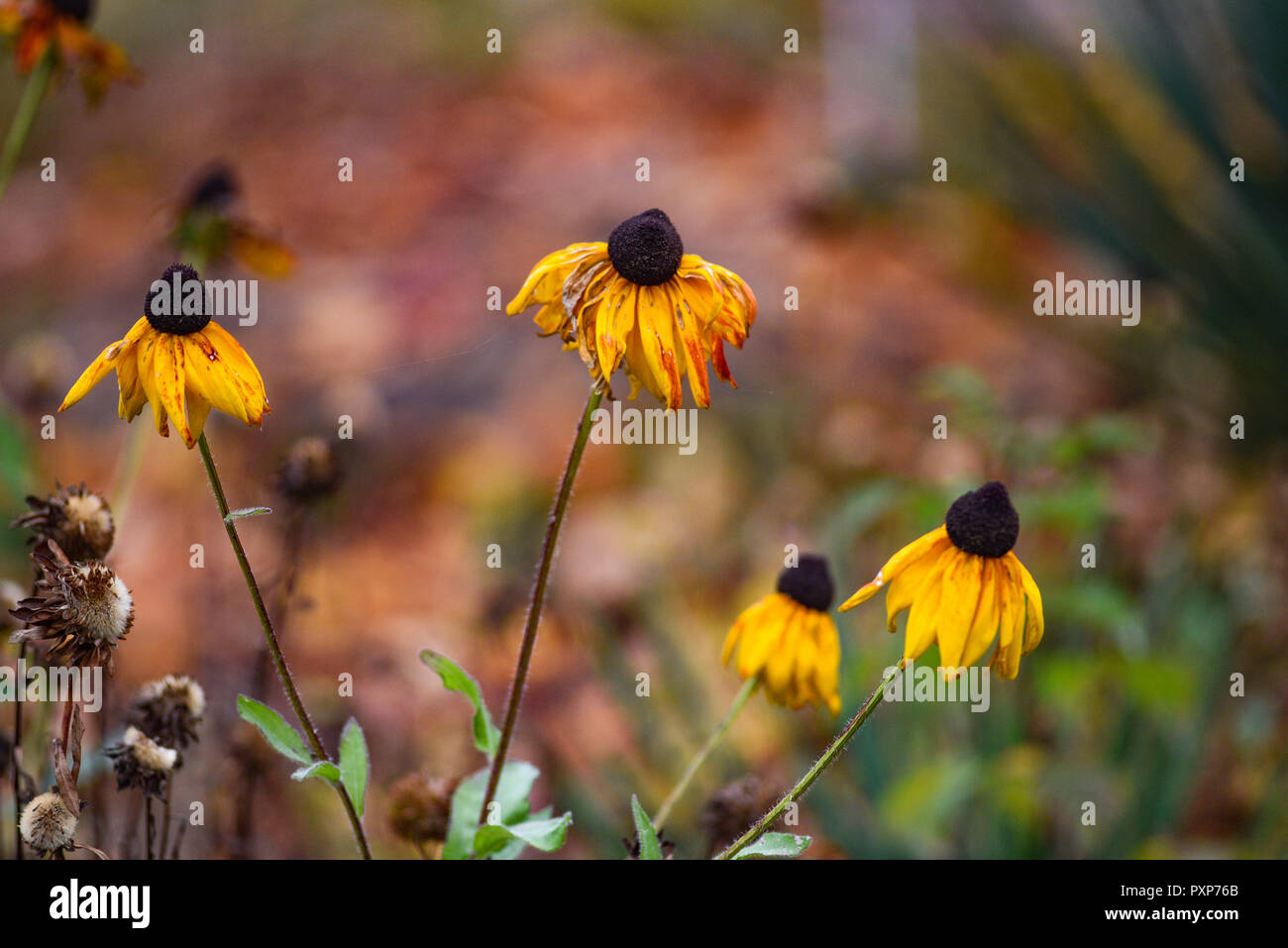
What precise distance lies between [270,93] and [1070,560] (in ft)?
9.96

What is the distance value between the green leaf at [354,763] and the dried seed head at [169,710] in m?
0.12

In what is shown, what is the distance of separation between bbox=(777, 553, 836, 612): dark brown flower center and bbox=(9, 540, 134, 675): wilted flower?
416mm

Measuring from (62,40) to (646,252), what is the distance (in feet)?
2.77

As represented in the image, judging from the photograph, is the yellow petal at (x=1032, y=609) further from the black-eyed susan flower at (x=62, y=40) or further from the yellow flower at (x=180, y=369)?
the black-eyed susan flower at (x=62, y=40)

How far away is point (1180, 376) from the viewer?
2.06 meters

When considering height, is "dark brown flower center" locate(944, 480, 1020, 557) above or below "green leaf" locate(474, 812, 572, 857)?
above

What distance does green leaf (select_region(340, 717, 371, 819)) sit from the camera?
0.64m

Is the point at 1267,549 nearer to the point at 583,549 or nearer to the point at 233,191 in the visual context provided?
the point at 583,549

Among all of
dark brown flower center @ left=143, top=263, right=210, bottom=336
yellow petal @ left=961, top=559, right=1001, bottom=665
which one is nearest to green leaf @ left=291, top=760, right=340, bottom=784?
dark brown flower center @ left=143, top=263, right=210, bottom=336

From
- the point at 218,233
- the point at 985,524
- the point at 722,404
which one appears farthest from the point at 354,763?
the point at 722,404

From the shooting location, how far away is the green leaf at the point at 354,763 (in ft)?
2.09

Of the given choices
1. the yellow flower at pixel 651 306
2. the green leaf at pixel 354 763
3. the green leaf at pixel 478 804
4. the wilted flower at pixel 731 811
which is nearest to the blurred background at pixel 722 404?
the wilted flower at pixel 731 811

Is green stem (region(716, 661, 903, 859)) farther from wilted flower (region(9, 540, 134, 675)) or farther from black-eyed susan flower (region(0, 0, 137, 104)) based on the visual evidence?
black-eyed susan flower (region(0, 0, 137, 104))
